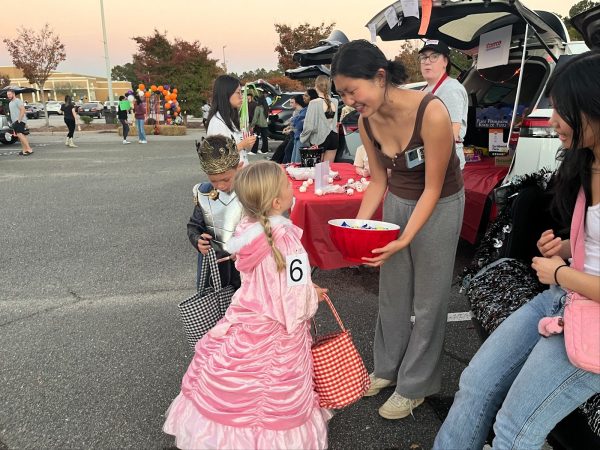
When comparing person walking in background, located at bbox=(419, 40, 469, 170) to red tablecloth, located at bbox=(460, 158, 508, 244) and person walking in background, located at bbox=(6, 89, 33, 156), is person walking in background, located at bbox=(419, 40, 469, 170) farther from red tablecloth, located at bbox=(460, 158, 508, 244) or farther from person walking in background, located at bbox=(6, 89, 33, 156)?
person walking in background, located at bbox=(6, 89, 33, 156)

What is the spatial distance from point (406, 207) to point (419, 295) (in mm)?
440

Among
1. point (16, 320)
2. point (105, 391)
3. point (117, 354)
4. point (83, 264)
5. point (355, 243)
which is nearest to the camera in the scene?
point (355, 243)

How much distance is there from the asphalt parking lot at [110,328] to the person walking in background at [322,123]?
2.12 metres

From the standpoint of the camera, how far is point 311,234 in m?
3.49

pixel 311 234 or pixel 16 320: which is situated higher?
pixel 311 234

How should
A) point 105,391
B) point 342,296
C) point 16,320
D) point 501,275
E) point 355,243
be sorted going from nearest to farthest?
point 355,243
point 501,275
point 105,391
point 16,320
point 342,296

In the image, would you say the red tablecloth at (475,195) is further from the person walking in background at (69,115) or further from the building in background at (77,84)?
the building in background at (77,84)

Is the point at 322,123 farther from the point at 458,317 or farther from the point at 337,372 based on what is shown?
the point at 337,372

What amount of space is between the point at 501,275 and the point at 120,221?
204 inches

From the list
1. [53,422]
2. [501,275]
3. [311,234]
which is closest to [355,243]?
[501,275]

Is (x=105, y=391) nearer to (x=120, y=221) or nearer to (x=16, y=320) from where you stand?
(x=16, y=320)

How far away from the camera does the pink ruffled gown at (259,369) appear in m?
1.78

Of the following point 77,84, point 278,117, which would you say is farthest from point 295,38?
point 77,84

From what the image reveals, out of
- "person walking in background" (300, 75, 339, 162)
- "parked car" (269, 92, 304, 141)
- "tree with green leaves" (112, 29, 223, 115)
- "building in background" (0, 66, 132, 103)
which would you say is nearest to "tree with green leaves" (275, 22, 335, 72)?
"tree with green leaves" (112, 29, 223, 115)
